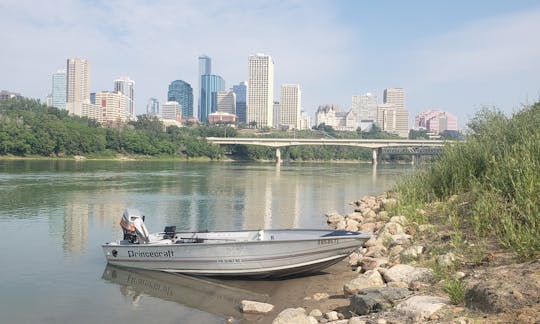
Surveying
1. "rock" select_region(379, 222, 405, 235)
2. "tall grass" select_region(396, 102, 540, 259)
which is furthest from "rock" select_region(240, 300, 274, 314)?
"rock" select_region(379, 222, 405, 235)

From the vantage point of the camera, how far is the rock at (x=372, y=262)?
41.9 ft

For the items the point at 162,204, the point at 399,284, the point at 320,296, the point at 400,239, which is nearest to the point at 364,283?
the point at 399,284

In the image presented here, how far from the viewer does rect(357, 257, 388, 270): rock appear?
12.8 metres

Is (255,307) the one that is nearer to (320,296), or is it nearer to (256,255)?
(320,296)

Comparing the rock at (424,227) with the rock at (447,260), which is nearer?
the rock at (447,260)

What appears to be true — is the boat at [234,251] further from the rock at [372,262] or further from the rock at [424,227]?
the rock at [424,227]

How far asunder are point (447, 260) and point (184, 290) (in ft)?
22.0

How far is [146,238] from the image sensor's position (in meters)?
15.2

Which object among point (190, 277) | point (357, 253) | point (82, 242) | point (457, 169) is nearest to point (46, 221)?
point (82, 242)

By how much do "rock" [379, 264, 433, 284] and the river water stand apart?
3389mm

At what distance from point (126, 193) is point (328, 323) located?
30298mm

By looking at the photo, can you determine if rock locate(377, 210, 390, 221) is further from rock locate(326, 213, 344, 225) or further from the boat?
the boat

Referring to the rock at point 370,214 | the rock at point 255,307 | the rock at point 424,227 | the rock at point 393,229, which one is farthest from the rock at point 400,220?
the rock at point 255,307

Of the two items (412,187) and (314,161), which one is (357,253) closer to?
(412,187)
